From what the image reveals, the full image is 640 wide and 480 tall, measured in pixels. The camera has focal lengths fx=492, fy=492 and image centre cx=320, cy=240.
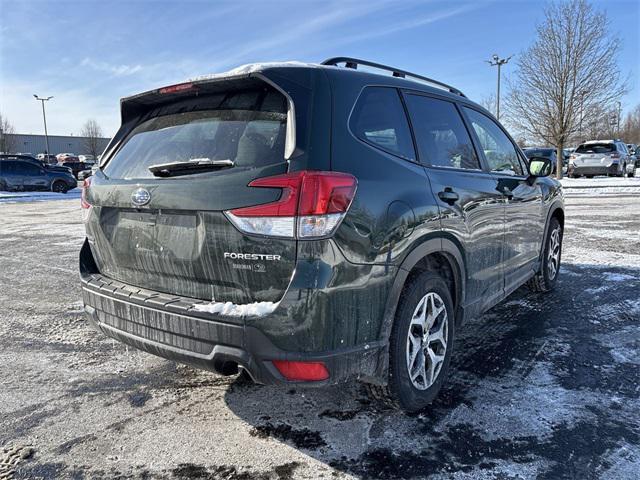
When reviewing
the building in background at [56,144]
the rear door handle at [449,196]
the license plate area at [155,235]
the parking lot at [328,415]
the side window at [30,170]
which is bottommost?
the parking lot at [328,415]

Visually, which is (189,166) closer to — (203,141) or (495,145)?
(203,141)

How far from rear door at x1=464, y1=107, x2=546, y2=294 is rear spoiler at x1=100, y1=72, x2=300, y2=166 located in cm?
196

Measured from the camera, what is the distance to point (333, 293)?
2223 millimetres

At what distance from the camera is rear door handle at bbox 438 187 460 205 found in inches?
116

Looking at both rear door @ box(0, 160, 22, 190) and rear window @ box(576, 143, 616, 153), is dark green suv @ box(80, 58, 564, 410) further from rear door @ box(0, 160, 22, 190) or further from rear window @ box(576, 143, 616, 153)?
rear door @ box(0, 160, 22, 190)

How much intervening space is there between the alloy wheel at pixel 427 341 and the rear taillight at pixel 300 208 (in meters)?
0.89

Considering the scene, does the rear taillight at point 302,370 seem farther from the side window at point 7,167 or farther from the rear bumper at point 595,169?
the side window at point 7,167

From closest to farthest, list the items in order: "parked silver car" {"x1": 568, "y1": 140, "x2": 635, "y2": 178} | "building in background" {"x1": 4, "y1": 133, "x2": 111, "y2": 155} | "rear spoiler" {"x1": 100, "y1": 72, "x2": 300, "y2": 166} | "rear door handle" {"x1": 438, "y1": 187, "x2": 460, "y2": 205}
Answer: "rear spoiler" {"x1": 100, "y1": 72, "x2": 300, "y2": 166}, "rear door handle" {"x1": 438, "y1": 187, "x2": 460, "y2": 205}, "parked silver car" {"x1": 568, "y1": 140, "x2": 635, "y2": 178}, "building in background" {"x1": 4, "y1": 133, "x2": 111, "y2": 155}

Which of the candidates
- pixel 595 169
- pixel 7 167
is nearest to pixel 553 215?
pixel 595 169

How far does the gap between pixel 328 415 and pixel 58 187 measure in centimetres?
2636

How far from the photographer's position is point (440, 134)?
129 inches

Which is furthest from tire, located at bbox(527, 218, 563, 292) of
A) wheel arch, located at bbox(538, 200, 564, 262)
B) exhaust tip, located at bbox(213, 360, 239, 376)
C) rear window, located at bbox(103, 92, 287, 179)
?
exhaust tip, located at bbox(213, 360, 239, 376)

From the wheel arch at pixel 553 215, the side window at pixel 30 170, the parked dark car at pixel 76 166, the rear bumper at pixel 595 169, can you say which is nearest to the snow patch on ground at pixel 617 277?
the wheel arch at pixel 553 215

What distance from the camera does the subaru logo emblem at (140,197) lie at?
2.56m
